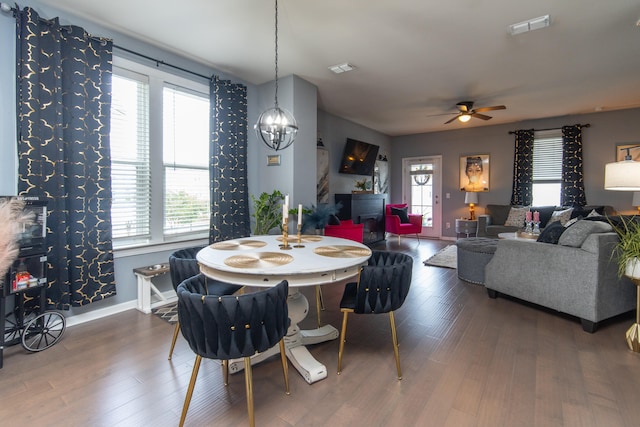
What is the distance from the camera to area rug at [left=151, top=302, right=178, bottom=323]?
2932mm

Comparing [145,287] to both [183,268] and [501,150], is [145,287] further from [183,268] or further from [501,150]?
[501,150]

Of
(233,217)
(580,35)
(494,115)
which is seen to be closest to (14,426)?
(233,217)

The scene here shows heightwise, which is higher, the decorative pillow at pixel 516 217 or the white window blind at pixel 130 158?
the white window blind at pixel 130 158

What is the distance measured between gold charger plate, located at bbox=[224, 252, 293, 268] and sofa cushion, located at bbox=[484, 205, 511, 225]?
6.13 metres

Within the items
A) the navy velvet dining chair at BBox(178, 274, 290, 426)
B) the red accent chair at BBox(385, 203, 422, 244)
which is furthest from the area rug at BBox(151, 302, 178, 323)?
the red accent chair at BBox(385, 203, 422, 244)

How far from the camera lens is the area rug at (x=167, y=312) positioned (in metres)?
2.93

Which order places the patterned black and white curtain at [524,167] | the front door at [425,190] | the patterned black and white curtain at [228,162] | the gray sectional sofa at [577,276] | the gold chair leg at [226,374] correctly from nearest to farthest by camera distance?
the gold chair leg at [226,374] → the gray sectional sofa at [577,276] → the patterned black and white curtain at [228,162] → the patterned black and white curtain at [524,167] → the front door at [425,190]

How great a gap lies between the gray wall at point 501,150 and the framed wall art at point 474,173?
0.10 meters

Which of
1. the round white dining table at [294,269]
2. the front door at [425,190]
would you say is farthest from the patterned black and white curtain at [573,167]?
the round white dining table at [294,269]

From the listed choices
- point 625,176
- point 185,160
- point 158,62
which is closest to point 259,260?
point 185,160

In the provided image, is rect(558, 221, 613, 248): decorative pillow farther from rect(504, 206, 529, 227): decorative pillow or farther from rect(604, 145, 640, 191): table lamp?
rect(504, 206, 529, 227): decorative pillow

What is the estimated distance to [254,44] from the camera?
3307 mm

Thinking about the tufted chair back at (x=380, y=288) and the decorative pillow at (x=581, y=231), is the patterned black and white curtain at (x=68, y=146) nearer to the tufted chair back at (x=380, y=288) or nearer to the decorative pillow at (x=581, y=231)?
the tufted chair back at (x=380, y=288)

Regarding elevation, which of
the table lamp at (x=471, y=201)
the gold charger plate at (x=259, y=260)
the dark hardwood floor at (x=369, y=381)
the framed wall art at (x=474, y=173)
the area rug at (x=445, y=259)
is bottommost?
the dark hardwood floor at (x=369, y=381)
